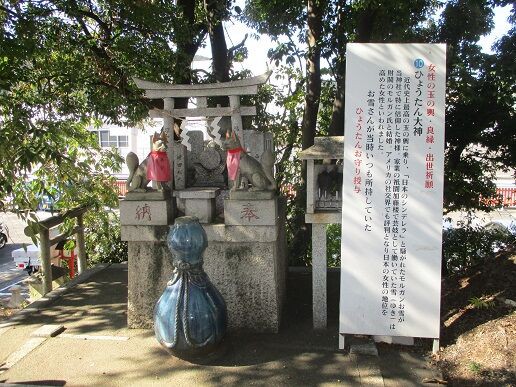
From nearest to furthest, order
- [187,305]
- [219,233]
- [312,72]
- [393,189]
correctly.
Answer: [187,305] < [393,189] < [219,233] < [312,72]

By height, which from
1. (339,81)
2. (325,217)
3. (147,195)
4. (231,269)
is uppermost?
(339,81)

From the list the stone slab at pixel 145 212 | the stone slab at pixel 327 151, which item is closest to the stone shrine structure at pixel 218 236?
the stone slab at pixel 145 212

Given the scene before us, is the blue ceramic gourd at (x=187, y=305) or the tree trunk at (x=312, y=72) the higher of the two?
the tree trunk at (x=312, y=72)

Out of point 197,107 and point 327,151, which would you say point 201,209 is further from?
point 327,151

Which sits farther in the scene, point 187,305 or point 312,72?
point 312,72

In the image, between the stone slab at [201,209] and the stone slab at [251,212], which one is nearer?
the stone slab at [251,212]

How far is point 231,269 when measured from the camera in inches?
208

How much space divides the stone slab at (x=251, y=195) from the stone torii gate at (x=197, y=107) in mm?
713

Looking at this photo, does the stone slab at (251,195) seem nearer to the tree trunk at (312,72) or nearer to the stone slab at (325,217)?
the stone slab at (325,217)

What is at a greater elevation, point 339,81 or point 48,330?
point 339,81

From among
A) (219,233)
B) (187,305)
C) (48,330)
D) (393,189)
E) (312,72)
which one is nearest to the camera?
(187,305)

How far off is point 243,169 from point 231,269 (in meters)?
1.17

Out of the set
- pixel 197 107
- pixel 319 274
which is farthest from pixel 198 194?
pixel 319 274

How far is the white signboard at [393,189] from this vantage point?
459 cm
